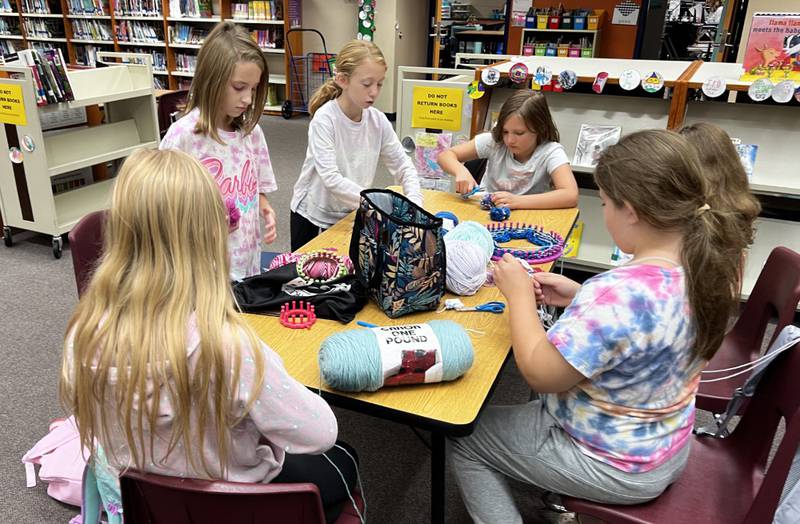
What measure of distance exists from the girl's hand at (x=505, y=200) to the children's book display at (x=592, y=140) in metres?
0.96

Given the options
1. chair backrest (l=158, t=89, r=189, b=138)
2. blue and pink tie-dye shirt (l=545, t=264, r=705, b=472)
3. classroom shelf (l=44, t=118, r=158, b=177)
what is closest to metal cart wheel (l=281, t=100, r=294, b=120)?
chair backrest (l=158, t=89, r=189, b=138)

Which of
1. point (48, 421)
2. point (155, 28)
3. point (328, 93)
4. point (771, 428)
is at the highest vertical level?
point (155, 28)

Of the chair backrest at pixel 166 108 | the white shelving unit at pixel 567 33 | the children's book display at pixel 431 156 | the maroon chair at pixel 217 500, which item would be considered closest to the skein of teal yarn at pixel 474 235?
the maroon chair at pixel 217 500

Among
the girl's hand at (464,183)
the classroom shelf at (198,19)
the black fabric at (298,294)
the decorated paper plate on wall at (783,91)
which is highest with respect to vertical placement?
the classroom shelf at (198,19)

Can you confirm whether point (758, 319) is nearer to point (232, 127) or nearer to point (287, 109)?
point (232, 127)

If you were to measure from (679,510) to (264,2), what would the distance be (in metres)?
7.60

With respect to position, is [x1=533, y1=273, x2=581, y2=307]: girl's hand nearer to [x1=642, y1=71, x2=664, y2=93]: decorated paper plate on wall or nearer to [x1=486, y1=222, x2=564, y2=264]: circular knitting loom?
[x1=486, y1=222, x2=564, y2=264]: circular knitting loom

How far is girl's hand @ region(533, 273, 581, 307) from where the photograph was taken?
144 cm

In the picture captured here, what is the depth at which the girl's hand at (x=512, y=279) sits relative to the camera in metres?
1.28

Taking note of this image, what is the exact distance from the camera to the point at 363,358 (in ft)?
3.59

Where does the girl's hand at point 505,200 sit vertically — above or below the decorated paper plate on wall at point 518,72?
below

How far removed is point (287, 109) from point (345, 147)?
5.69 meters

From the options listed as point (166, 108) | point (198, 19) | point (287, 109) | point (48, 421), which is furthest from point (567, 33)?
point (48, 421)

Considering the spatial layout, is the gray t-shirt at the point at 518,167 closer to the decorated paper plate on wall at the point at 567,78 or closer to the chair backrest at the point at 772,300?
the decorated paper plate on wall at the point at 567,78
